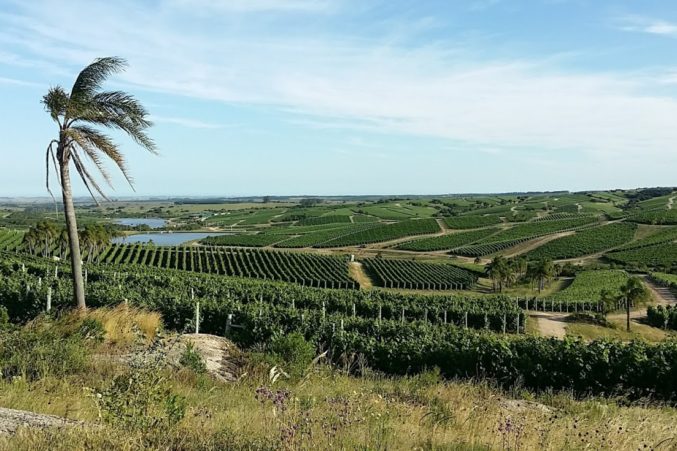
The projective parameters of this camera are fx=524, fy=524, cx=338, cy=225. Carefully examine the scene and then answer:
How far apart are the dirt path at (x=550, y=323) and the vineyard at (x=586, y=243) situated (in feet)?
140

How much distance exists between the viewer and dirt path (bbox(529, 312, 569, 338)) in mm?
35031

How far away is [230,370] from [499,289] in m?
55.6

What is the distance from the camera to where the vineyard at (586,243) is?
285ft

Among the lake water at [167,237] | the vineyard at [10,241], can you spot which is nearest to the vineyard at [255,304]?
the vineyard at [10,241]

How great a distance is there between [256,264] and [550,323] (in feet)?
137

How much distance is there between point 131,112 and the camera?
1255cm

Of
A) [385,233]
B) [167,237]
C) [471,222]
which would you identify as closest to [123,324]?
[385,233]

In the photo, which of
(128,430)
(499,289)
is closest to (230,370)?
(128,430)

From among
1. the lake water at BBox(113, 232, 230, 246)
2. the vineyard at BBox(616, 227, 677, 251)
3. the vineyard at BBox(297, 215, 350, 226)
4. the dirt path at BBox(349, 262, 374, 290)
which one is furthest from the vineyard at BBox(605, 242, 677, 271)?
the lake water at BBox(113, 232, 230, 246)

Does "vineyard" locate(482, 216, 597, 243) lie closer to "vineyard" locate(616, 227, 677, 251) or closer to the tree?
"vineyard" locate(616, 227, 677, 251)

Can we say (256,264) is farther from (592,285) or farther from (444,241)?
(444,241)

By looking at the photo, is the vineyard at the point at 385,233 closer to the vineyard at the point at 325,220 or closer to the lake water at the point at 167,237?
the vineyard at the point at 325,220

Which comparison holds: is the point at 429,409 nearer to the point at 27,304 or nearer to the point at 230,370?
the point at 230,370

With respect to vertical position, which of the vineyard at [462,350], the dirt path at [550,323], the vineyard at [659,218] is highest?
the vineyard at [462,350]
